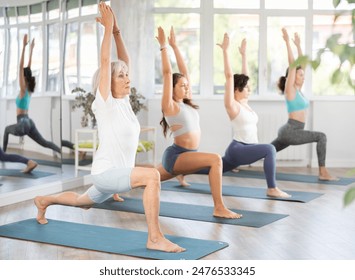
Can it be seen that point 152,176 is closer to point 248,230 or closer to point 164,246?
point 164,246

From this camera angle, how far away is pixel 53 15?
616cm

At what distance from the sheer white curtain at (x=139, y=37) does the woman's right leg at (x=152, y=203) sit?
168 inches

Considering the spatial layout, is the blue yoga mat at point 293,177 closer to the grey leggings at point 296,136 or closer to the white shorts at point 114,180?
the grey leggings at point 296,136

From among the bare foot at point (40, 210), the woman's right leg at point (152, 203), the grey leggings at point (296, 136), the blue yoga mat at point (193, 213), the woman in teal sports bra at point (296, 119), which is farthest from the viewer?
the grey leggings at point (296, 136)

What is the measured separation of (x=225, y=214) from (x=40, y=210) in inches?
51.8

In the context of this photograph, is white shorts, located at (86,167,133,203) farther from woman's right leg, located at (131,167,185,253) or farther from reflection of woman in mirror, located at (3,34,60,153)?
reflection of woman in mirror, located at (3,34,60,153)

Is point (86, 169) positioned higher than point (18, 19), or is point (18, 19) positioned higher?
point (18, 19)

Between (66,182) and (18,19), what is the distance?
1582 mm

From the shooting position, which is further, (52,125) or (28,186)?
(52,125)

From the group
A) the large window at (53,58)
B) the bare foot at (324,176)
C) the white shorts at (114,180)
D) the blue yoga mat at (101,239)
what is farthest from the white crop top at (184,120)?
A: the bare foot at (324,176)

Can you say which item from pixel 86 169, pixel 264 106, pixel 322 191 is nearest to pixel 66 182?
pixel 86 169

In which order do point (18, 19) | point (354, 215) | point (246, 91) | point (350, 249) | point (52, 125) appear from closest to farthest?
point (350, 249)
point (354, 215)
point (18, 19)
point (246, 91)
point (52, 125)

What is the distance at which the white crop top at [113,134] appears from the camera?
11.5ft

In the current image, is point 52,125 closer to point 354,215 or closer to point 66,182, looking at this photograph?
point 66,182
